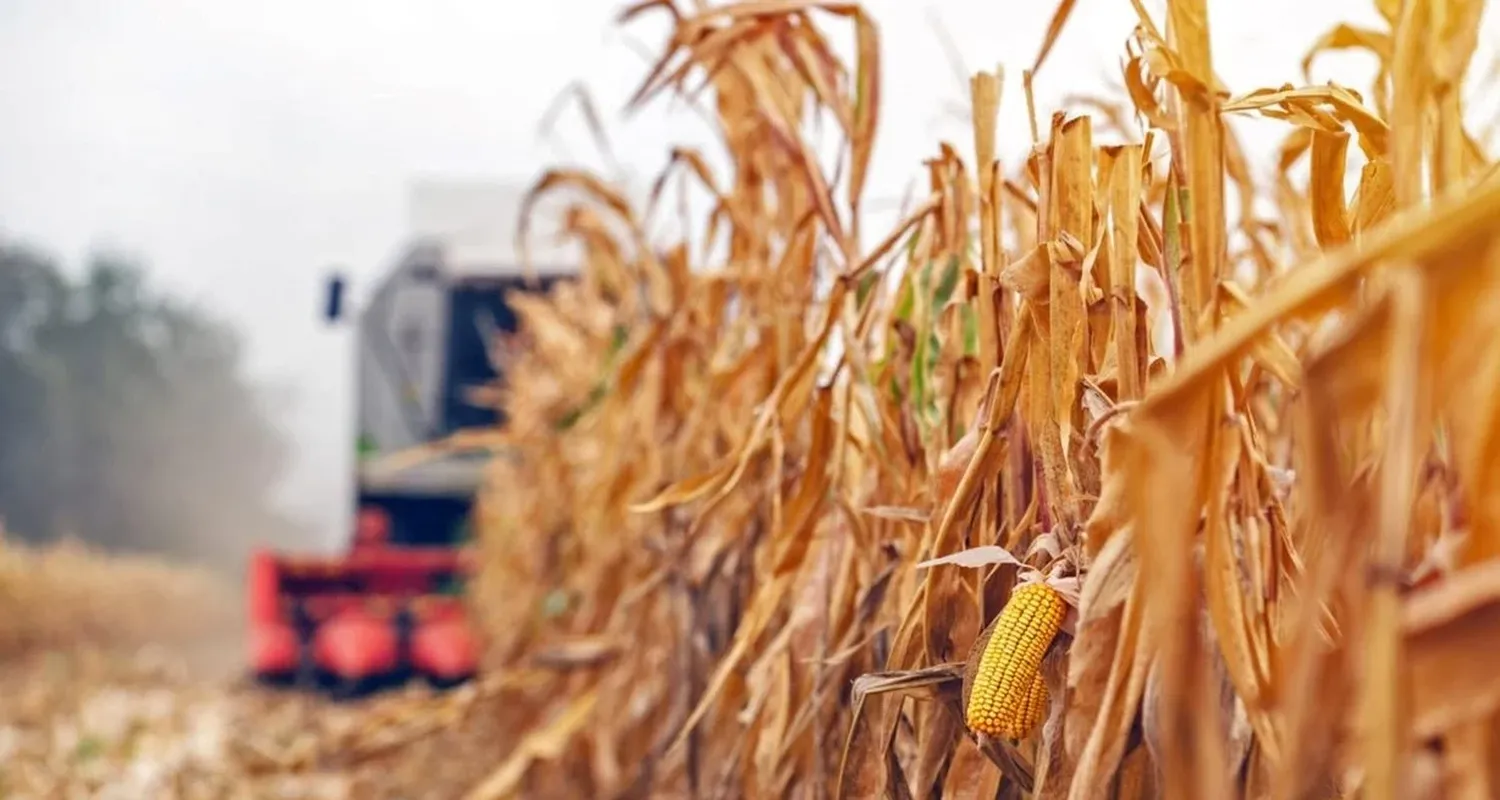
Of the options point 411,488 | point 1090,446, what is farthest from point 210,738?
point 1090,446

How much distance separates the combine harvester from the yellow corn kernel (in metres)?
4.32

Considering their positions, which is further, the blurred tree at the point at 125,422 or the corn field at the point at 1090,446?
the blurred tree at the point at 125,422

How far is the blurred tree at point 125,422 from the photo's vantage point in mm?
31469

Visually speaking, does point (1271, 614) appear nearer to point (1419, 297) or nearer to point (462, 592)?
point (1419, 297)

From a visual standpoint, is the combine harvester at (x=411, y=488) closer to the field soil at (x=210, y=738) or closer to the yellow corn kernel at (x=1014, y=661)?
the field soil at (x=210, y=738)

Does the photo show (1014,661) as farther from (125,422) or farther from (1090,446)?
(125,422)

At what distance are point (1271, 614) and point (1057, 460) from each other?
0.61 ft

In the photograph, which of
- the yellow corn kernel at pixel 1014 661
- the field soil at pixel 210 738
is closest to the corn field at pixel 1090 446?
the yellow corn kernel at pixel 1014 661

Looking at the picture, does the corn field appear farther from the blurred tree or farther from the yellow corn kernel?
the blurred tree

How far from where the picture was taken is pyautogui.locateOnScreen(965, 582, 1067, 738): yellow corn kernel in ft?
3.03

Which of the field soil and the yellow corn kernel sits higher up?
the yellow corn kernel

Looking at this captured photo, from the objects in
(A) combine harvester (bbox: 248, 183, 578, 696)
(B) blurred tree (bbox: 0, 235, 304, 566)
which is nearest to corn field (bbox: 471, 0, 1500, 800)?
(A) combine harvester (bbox: 248, 183, 578, 696)

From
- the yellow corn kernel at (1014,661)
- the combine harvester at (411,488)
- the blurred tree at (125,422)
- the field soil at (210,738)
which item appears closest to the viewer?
the yellow corn kernel at (1014,661)

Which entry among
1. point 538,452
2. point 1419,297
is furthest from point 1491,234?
point 538,452
